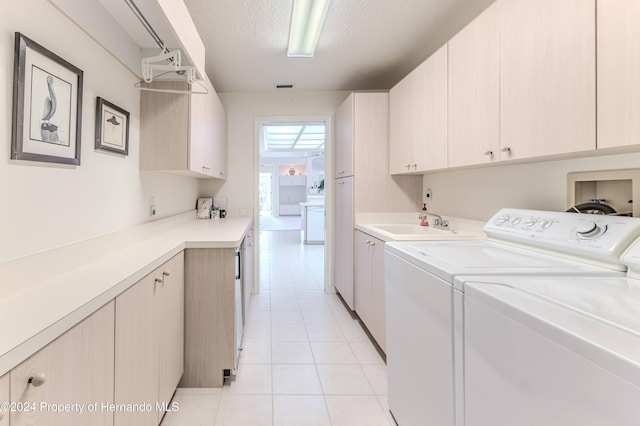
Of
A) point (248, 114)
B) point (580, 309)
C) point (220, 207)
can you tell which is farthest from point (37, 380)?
point (248, 114)

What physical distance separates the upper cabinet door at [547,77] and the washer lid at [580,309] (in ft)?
1.78

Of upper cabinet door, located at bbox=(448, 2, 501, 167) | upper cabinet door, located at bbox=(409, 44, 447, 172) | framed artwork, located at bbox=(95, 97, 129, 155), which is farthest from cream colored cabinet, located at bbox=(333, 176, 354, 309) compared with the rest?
framed artwork, located at bbox=(95, 97, 129, 155)

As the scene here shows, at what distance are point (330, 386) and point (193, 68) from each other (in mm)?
2014

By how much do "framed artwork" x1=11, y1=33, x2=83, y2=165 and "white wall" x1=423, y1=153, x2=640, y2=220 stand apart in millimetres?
2291

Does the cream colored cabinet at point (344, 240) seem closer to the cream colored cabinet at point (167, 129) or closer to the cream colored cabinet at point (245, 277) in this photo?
the cream colored cabinet at point (245, 277)

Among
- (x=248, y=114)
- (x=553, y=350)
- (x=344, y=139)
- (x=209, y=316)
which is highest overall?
(x=248, y=114)

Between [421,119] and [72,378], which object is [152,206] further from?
[421,119]

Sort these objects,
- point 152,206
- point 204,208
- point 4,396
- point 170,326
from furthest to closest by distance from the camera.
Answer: point 204,208
point 152,206
point 170,326
point 4,396

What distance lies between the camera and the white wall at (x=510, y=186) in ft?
4.66

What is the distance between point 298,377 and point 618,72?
2.16m

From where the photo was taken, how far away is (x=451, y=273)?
108 cm

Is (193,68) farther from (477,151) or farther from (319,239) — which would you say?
(319,239)

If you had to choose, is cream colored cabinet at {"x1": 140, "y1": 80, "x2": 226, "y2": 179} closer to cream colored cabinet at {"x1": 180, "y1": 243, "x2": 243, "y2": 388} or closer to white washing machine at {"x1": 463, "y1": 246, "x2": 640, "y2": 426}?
cream colored cabinet at {"x1": 180, "y1": 243, "x2": 243, "y2": 388}

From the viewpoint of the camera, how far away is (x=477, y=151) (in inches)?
68.4
